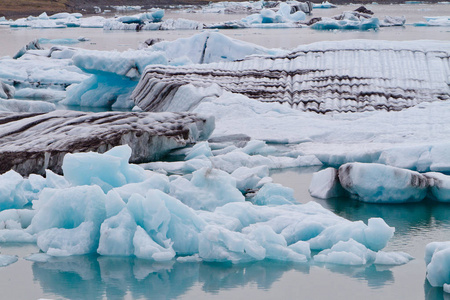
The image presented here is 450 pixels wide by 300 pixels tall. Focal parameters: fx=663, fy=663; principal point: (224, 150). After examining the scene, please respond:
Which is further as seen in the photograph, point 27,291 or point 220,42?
point 220,42

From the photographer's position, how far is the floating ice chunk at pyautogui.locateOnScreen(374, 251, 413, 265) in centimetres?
407

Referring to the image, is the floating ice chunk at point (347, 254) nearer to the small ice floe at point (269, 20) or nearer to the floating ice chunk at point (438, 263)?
the floating ice chunk at point (438, 263)

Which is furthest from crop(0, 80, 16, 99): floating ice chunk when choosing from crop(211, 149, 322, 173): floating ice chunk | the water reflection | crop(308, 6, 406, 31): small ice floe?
crop(308, 6, 406, 31): small ice floe

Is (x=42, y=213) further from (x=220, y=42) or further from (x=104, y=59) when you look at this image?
(x=220, y=42)

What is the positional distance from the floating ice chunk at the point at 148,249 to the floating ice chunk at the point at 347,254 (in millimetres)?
923

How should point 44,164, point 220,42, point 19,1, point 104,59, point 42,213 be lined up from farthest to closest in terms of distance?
1. point 19,1
2. point 220,42
3. point 104,59
4. point 44,164
5. point 42,213

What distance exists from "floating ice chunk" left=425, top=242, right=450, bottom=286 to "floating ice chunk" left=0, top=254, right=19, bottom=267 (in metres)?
2.51

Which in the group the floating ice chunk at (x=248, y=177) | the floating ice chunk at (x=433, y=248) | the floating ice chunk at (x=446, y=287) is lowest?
the floating ice chunk at (x=248, y=177)

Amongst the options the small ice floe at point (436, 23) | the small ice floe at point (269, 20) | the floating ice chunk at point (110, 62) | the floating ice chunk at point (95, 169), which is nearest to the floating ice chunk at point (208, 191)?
the floating ice chunk at point (95, 169)

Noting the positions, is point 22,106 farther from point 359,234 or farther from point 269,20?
point 269,20

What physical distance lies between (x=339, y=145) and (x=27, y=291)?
435 cm

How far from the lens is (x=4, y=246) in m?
4.43

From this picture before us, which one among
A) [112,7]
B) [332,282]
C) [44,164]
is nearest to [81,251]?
[332,282]

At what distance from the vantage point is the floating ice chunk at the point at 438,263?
11.5ft
